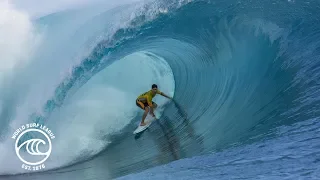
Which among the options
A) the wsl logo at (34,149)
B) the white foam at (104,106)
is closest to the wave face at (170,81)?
the white foam at (104,106)

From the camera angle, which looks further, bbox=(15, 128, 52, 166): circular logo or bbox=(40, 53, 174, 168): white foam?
bbox=(40, 53, 174, 168): white foam

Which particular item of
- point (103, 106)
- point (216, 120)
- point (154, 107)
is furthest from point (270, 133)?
point (103, 106)

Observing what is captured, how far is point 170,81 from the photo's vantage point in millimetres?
9555

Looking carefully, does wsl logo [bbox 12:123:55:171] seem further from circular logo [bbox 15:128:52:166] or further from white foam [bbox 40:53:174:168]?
white foam [bbox 40:53:174:168]

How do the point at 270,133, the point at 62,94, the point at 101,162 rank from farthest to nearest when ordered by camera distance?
the point at 62,94 → the point at 101,162 → the point at 270,133

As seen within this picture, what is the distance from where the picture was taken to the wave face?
5.92m

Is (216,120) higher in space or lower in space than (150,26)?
lower

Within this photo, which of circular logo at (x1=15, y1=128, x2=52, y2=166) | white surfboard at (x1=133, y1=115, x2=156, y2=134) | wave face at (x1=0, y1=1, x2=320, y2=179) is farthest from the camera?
white surfboard at (x1=133, y1=115, x2=156, y2=134)

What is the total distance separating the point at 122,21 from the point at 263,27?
132 inches

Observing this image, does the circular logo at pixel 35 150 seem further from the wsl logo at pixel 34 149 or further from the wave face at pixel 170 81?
the wave face at pixel 170 81

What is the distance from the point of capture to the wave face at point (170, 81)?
19.4 feet

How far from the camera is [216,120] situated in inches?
260

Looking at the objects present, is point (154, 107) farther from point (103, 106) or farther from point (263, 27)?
point (263, 27)

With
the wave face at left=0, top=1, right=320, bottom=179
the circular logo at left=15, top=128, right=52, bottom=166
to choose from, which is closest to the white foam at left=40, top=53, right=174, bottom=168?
the wave face at left=0, top=1, right=320, bottom=179
